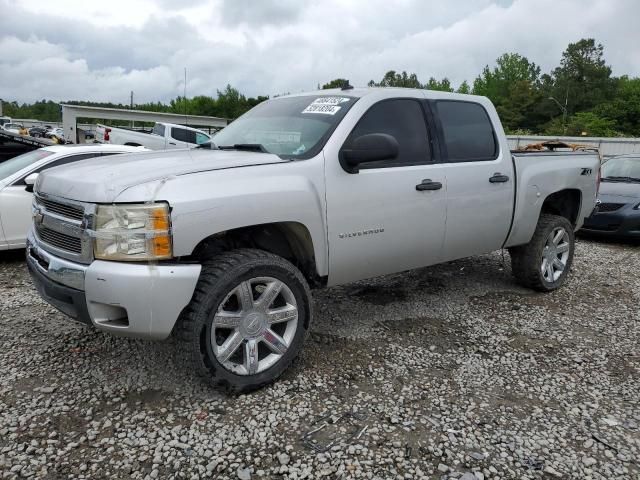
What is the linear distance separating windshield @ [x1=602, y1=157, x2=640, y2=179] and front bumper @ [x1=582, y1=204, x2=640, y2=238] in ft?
4.35

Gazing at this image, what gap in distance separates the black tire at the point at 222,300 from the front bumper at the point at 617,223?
631 cm

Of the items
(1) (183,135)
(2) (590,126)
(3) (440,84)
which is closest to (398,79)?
(3) (440,84)

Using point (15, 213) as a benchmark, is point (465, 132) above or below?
above

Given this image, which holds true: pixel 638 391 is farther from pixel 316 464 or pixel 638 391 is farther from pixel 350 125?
pixel 350 125

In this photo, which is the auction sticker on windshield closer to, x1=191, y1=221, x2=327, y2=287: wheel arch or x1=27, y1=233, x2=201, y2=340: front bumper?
x1=191, y1=221, x2=327, y2=287: wheel arch

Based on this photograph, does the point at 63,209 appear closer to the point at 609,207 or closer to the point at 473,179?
the point at 473,179

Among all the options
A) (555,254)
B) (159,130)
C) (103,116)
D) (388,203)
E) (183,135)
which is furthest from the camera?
(103,116)

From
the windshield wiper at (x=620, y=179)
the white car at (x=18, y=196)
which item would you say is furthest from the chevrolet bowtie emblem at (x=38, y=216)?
the windshield wiper at (x=620, y=179)

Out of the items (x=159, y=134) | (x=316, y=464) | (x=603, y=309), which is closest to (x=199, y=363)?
(x=316, y=464)

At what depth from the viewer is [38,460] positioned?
7.87 ft

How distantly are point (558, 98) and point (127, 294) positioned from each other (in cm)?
7973

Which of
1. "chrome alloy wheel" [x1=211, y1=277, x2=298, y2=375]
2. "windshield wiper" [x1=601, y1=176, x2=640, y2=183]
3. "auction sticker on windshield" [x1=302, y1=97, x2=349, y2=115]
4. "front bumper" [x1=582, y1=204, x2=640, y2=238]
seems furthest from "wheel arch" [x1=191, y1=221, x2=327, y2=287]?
"windshield wiper" [x1=601, y1=176, x2=640, y2=183]

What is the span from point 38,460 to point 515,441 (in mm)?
2379

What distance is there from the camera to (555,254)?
5.16 meters
